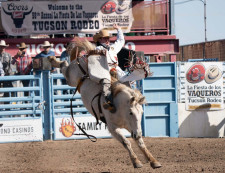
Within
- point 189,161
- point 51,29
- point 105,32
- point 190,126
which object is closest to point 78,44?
point 105,32

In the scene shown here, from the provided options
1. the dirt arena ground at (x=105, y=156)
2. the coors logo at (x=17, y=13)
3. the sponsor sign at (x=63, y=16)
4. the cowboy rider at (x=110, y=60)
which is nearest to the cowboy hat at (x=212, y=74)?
the dirt arena ground at (x=105, y=156)

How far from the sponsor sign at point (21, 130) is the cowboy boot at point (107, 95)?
143 inches

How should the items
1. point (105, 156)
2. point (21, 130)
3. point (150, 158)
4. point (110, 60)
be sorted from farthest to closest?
point (21, 130) < point (105, 156) < point (110, 60) < point (150, 158)

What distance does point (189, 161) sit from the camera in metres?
8.02

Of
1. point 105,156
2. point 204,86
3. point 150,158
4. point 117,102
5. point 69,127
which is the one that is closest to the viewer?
point 150,158

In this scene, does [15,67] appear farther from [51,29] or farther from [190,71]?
[190,71]

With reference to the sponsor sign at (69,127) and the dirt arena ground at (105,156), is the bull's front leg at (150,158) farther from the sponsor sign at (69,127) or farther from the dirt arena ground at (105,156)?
the sponsor sign at (69,127)

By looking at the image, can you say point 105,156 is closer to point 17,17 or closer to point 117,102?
point 117,102

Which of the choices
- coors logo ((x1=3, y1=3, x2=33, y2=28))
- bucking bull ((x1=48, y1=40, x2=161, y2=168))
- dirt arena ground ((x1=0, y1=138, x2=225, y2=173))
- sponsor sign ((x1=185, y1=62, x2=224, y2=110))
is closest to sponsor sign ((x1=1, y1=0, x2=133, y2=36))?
coors logo ((x1=3, y1=3, x2=33, y2=28))

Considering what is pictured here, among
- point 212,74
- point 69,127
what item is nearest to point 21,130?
point 69,127

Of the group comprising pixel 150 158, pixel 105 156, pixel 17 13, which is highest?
pixel 17 13

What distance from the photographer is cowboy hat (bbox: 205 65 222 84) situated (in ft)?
37.9

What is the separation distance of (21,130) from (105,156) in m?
2.75

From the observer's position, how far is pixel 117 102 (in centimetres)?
727
